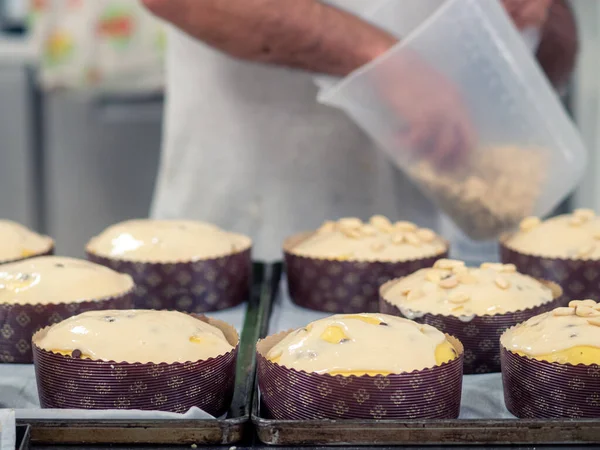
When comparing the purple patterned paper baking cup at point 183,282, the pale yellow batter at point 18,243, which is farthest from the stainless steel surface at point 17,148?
the purple patterned paper baking cup at point 183,282

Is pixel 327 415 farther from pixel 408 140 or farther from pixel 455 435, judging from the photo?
pixel 408 140

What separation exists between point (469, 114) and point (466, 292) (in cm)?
47

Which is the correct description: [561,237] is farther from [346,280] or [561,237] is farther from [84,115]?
[84,115]

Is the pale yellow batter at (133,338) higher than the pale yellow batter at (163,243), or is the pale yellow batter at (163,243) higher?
the pale yellow batter at (133,338)

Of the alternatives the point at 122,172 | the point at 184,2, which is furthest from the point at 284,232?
the point at 122,172

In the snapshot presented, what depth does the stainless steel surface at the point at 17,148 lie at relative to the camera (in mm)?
3539

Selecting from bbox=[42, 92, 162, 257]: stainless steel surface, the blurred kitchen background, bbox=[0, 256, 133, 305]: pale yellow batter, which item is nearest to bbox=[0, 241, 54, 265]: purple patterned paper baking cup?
bbox=[0, 256, 133, 305]: pale yellow batter

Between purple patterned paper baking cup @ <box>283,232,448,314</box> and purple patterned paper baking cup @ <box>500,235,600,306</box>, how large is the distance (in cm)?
18

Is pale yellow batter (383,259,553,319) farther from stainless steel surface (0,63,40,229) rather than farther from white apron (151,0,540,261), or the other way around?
stainless steel surface (0,63,40,229)

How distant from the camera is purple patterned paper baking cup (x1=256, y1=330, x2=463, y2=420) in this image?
953 mm

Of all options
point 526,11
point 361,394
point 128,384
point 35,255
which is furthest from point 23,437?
point 526,11

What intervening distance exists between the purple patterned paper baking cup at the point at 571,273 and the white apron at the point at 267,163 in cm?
64

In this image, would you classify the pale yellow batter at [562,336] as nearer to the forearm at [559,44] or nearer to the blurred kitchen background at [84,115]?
the forearm at [559,44]

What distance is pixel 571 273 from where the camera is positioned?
153 centimetres
